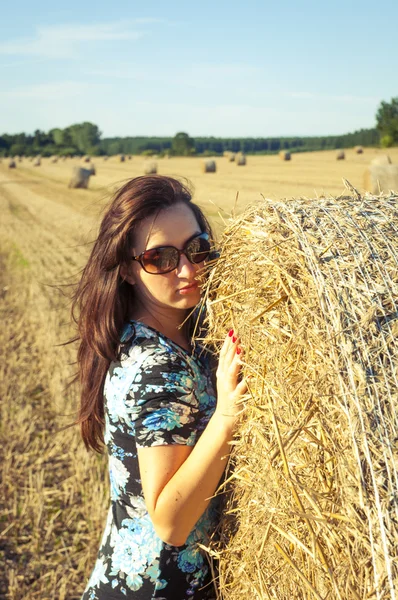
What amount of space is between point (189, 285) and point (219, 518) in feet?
2.86

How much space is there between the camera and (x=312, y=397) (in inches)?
69.2

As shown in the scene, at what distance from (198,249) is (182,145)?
63085mm

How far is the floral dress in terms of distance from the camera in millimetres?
1974

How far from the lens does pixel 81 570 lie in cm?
384

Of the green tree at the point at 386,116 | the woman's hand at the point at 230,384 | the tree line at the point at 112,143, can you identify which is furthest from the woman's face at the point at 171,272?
the tree line at the point at 112,143

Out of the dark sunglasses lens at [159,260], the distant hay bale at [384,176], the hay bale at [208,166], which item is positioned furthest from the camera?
the hay bale at [208,166]

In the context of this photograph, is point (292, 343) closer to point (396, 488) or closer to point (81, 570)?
point (396, 488)

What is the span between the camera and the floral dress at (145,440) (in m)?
1.97

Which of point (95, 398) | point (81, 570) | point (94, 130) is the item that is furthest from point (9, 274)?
point (94, 130)

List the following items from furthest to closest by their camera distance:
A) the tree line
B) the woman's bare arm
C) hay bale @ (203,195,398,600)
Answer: the tree line → the woman's bare arm → hay bale @ (203,195,398,600)

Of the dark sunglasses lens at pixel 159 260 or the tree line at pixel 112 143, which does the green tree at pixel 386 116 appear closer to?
the tree line at pixel 112 143

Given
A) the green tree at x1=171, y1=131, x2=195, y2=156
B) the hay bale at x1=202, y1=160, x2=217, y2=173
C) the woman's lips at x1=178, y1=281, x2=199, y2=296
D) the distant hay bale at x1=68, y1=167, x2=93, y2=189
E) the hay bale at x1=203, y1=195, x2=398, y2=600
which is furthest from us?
the green tree at x1=171, y1=131, x2=195, y2=156

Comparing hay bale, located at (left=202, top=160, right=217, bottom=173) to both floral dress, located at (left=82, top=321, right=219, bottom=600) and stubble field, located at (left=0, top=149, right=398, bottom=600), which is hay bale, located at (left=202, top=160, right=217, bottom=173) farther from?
floral dress, located at (left=82, top=321, right=219, bottom=600)

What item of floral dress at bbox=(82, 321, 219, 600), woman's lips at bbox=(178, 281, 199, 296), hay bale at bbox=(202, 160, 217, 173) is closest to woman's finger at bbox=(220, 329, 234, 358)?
floral dress at bbox=(82, 321, 219, 600)
